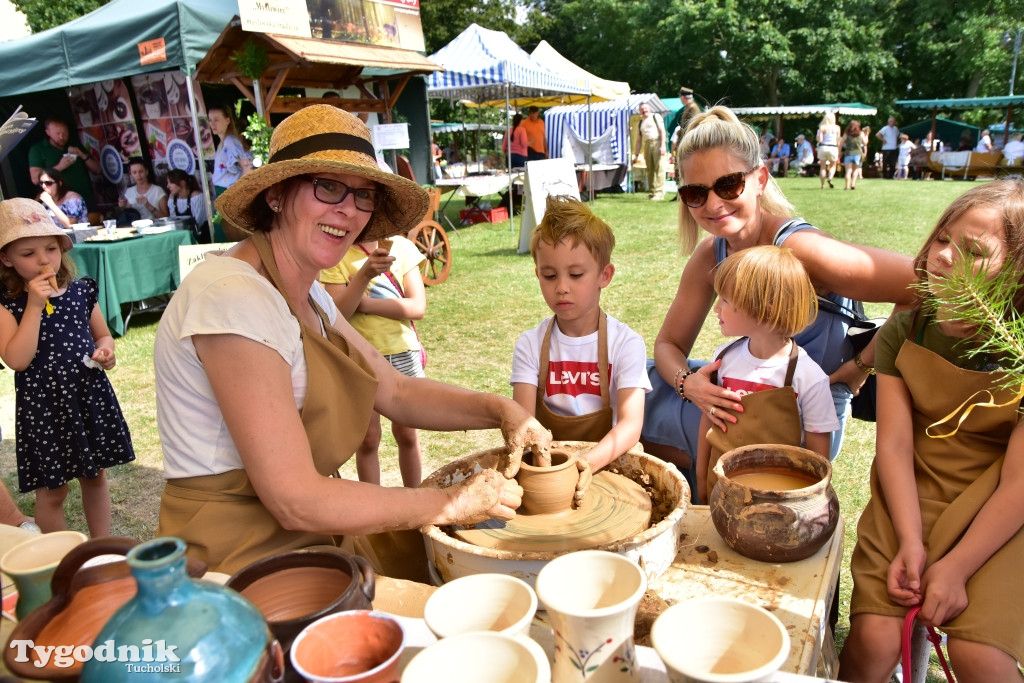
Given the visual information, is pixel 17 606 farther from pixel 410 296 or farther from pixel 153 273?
pixel 153 273

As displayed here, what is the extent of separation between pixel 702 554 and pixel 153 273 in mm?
6973

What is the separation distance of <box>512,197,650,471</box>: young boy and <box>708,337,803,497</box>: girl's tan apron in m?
0.36

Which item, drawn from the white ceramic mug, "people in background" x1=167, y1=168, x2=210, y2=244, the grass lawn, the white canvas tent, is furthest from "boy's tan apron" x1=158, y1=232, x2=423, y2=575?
the white canvas tent

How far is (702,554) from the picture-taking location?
1717 mm

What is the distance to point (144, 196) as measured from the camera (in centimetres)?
879

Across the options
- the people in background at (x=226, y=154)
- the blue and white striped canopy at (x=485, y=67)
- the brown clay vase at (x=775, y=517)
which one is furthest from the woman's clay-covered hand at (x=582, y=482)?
the blue and white striped canopy at (x=485, y=67)

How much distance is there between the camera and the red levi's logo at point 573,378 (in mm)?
2545

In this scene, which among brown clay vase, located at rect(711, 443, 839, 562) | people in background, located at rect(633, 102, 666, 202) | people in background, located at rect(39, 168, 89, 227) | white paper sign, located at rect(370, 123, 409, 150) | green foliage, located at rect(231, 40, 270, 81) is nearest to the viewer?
brown clay vase, located at rect(711, 443, 839, 562)

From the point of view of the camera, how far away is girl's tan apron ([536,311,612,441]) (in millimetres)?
2492

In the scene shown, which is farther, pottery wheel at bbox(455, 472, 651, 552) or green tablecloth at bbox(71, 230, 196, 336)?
green tablecloth at bbox(71, 230, 196, 336)

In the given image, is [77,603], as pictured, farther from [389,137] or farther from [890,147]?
[890,147]

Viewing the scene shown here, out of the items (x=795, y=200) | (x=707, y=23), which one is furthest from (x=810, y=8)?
(x=795, y=200)

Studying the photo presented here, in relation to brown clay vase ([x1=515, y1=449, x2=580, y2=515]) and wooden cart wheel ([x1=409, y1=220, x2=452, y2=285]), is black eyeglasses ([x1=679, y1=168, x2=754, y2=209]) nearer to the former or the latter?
brown clay vase ([x1=515, y1=449, x2=580, y2=515])

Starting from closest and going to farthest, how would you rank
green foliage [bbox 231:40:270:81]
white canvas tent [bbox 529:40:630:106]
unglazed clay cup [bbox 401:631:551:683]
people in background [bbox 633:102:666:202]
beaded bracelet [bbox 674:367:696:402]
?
unglazed clay cup [bbox 401:631:551:683] < beaded bracelet [bbox 674:367:696:402] < green foliage [bbox 231:40:270:81] < people in background [bbox 633:102:666:202] < white canvas tent [bbox 529:40:630:106]
